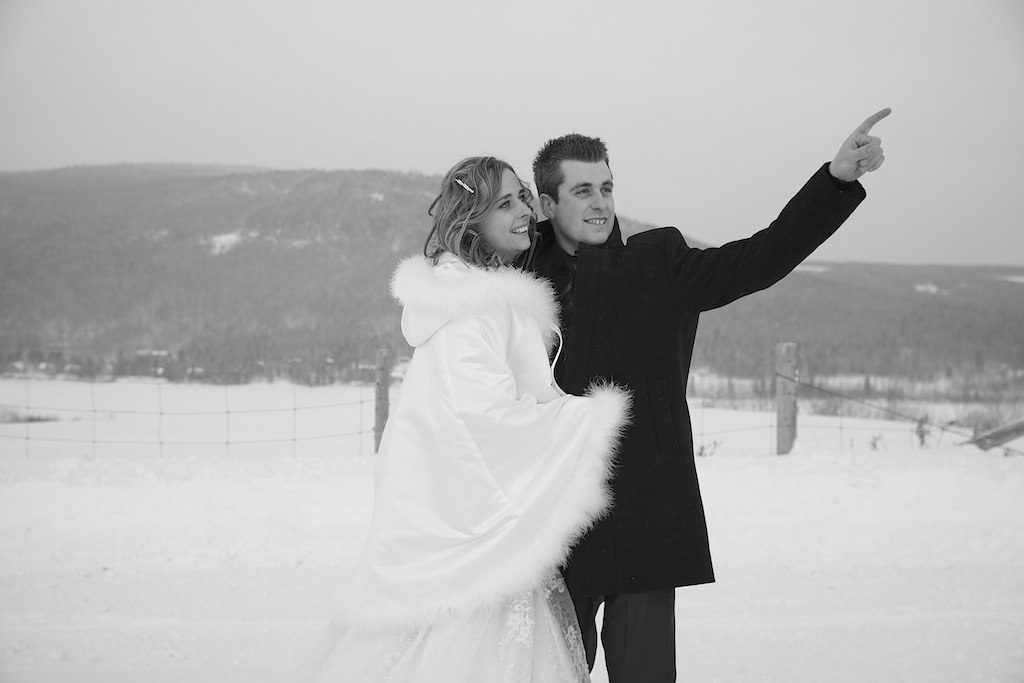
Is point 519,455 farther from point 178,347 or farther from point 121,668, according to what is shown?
point 178,347

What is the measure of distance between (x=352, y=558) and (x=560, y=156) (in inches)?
134

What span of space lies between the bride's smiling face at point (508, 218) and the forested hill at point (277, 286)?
15.1m

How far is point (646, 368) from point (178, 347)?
59.9ft

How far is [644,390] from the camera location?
7.82ft

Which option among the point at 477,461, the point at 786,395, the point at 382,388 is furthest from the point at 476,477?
the point at 786,395

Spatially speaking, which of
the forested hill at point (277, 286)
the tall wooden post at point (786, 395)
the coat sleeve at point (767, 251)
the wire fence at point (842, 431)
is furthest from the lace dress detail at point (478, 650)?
the forested hill at point (277, 286)

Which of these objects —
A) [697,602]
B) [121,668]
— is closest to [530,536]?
[121,668]

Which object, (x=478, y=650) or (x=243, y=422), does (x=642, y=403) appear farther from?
(x=243, y=422)

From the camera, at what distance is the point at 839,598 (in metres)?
4.55

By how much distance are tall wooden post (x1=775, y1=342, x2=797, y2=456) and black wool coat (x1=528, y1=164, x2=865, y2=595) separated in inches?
211

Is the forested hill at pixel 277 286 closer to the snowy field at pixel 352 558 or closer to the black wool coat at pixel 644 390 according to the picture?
the snowy field at pixel 352 558

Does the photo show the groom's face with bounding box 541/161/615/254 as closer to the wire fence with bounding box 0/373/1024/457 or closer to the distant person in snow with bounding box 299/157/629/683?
the distant person in snow with bounding box 299/157/629/683

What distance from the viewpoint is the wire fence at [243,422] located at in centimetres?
968

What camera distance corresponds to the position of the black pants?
2270mm
